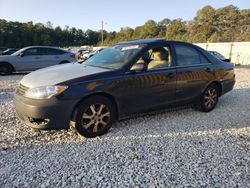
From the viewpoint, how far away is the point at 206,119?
554cm

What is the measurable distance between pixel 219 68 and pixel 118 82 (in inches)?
111

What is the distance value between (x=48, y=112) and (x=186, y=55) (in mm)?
3065

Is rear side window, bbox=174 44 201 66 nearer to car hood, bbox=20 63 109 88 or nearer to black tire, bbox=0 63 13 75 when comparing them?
car hood, bbox=20 63 109 88

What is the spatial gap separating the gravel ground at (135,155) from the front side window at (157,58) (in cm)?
107

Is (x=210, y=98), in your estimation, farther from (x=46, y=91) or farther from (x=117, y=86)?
(x=46, y=91)

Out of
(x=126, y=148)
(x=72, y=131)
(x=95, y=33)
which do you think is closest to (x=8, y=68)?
(x=72, y=131)

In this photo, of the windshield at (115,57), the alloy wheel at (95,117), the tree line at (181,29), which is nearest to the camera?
the alloy wheel at (95,117)

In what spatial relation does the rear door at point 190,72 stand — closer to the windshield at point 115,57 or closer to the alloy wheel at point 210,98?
the alloy wheel at point 210,98

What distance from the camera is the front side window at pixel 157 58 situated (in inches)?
194

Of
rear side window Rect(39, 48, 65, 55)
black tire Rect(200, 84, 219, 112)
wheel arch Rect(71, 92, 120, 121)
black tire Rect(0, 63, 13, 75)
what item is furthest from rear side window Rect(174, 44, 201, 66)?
black tire Rect(0, 63, 13, 75)

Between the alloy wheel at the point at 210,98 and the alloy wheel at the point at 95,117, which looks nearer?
the alloy wheel at the point at 95,117

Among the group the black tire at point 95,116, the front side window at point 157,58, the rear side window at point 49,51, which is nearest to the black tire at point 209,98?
the front side window at point 157,58

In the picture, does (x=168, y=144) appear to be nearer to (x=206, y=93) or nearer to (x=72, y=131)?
(x=72, y=131)

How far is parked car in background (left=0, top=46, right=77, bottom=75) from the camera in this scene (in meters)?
13.1
